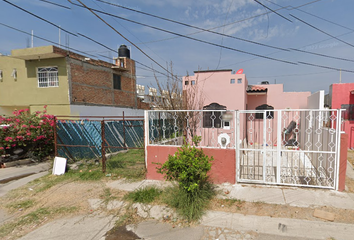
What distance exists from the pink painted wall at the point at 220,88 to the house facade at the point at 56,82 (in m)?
6.99

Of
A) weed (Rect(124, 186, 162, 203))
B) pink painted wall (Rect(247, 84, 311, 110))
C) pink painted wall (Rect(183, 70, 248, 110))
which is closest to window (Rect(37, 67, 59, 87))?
pink painted wall (Rect(183, 70, 248, 110))

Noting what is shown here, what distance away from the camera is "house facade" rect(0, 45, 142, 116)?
11.1 meters

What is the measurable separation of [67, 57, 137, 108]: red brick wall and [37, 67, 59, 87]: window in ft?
3.21

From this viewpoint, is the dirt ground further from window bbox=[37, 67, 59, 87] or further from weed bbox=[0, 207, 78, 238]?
window bbox=[37, 67, 59, 87]

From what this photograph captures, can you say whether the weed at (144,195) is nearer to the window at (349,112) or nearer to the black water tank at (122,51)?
the window at (349,112)

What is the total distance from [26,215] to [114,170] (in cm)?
235

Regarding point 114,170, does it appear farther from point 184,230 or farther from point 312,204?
point 312,204

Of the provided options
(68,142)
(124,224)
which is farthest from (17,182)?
(124,224)

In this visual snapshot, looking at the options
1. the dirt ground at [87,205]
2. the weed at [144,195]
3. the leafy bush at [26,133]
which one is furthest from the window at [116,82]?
the weed at [144,195]

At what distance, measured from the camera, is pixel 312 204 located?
11.7 ft

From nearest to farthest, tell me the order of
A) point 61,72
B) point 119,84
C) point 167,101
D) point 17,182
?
point 17,182 → point 167,101 → point 61,72 → point 119,84

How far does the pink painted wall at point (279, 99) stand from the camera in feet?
34.7

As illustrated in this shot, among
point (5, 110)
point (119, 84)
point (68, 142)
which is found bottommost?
point (68, 142)

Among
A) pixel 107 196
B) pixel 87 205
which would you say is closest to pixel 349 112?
pixel 107 196
